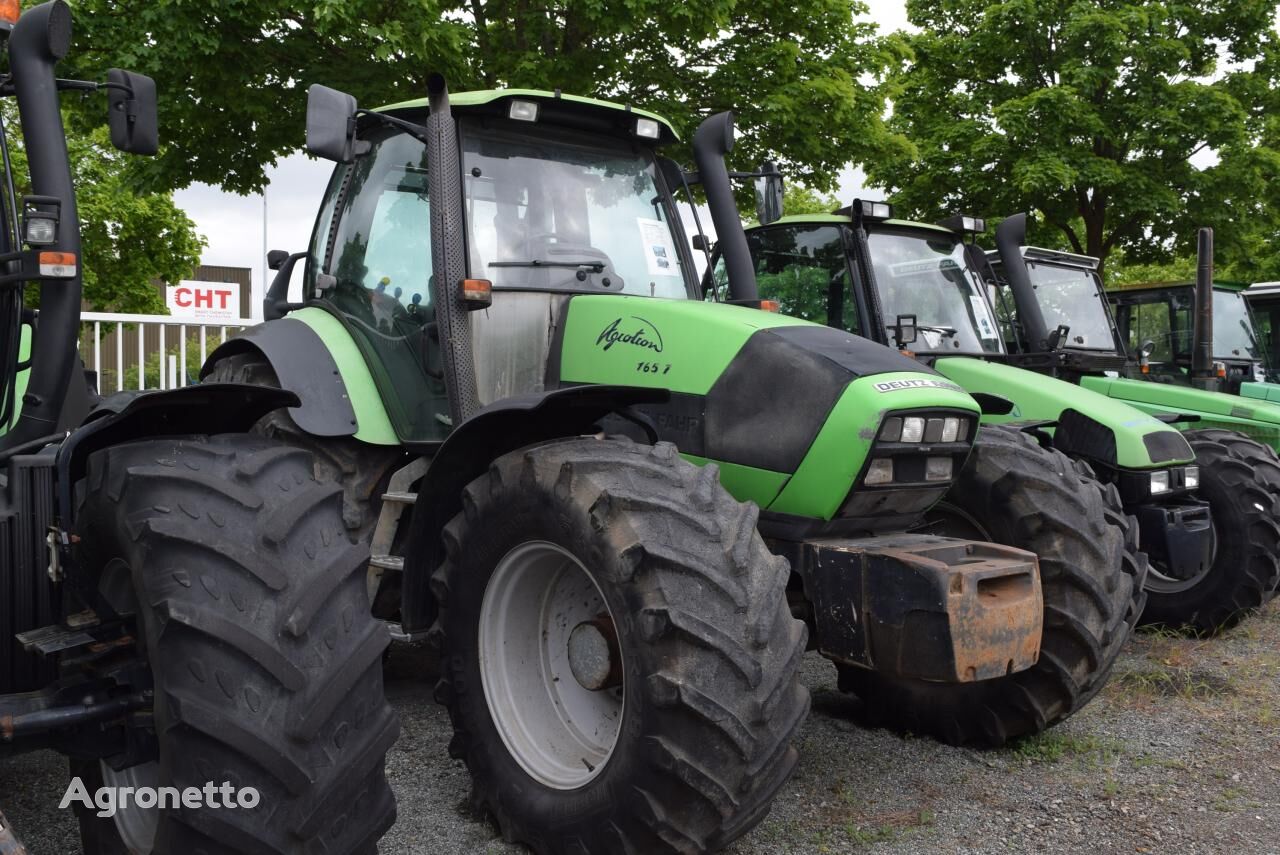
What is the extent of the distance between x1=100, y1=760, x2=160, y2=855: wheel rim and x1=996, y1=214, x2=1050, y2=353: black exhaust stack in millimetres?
6834

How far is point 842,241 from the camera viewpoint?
6934 millimetres

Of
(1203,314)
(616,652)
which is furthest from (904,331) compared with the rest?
(616,652)

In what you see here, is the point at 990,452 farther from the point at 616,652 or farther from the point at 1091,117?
the point at 1091,117

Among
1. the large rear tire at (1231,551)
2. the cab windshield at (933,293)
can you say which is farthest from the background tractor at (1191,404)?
the cab windshield at (933,293)

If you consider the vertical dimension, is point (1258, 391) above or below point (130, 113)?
below

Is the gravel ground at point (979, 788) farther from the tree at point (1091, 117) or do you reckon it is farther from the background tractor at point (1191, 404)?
the tree at point (1091, 117)

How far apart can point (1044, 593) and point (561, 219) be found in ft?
→ 7.75

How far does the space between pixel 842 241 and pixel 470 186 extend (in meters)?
3.30

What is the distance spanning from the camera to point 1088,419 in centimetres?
612

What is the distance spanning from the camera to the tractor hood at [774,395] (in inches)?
140

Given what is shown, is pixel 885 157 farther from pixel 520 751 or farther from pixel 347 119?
pixel 520 751

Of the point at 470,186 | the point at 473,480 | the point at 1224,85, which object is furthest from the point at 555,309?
the point at 1224,85

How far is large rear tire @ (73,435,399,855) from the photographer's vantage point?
2.18 m

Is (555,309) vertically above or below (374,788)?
above
